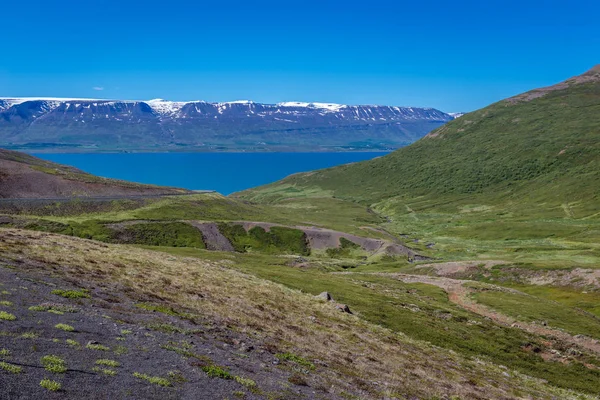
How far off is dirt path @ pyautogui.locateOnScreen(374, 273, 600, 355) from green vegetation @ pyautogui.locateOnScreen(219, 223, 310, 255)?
37749 mm

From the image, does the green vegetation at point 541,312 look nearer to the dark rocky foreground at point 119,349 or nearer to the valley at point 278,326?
the valley at point 278,326

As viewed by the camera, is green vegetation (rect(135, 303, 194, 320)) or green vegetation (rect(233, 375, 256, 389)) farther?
green vegetation (rect(135, 303, 194, 320))

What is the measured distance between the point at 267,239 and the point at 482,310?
7332 cm

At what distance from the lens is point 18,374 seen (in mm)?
18422

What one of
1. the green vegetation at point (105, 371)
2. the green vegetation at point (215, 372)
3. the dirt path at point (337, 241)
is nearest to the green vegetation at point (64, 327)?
the green vegetation at point (105, 371)

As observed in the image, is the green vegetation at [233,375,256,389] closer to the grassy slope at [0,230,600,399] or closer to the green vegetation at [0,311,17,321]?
the grassy slope at [0,230,600,399]

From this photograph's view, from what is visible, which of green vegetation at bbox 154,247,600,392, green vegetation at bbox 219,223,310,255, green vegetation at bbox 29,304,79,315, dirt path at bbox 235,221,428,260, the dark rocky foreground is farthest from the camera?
dirt path at bbox 235,221,428,260

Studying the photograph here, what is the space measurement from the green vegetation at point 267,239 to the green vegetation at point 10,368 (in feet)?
367

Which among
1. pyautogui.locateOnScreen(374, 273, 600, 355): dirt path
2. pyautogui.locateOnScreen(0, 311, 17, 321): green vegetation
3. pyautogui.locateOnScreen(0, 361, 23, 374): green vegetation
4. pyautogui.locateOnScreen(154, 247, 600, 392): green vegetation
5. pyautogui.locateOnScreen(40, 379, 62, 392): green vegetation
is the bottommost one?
pyautogui.locateOnScreen(374, 273, 600, 355): dirt path

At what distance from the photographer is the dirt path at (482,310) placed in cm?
6388

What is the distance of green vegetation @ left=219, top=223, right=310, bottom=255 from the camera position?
5290 inches

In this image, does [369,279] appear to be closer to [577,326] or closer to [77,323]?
[577,326]

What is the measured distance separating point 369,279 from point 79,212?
86690 millimetres

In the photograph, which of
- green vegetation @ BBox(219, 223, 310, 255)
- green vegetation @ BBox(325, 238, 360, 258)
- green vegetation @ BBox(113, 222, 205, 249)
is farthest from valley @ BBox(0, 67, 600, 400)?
green vegetation @ BBox(219, 223, 310, 255)
